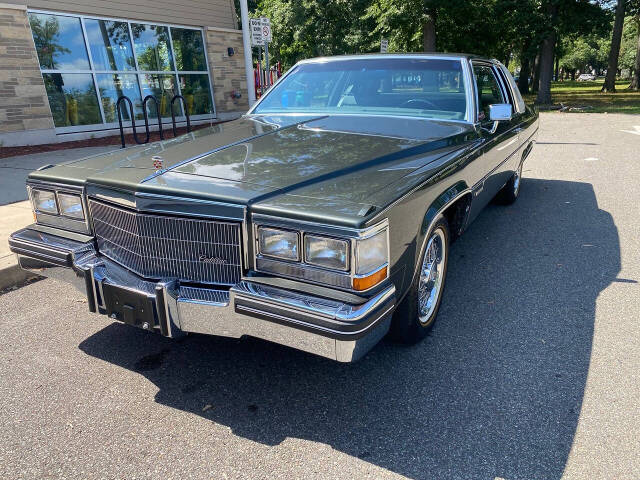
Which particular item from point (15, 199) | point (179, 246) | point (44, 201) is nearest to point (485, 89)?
point (179, 246)

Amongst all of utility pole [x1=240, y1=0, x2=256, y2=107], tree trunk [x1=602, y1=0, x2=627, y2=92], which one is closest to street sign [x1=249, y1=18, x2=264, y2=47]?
utility pole [x1=240, y1=0, x2=256, y2=107]

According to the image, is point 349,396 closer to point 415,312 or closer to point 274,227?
point 415,312

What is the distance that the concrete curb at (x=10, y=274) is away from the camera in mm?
3764

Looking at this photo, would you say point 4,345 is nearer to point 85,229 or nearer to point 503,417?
point 85,229

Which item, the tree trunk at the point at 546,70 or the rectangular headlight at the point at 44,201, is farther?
the tree trunk at the point at 546,70

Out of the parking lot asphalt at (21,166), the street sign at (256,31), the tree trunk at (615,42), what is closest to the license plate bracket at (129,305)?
the parking lot asphalt at (21,166)

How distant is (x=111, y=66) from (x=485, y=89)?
34.8 ft

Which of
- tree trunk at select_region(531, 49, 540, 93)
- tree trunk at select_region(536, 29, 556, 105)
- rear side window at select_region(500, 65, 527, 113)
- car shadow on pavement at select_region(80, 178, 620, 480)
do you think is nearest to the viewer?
car shadow on pavement at select_region(80, 178, 620, 480)

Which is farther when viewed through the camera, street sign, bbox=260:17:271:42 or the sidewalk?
street sign, bbox=260:17:271:42

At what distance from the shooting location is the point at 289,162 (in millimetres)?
2600

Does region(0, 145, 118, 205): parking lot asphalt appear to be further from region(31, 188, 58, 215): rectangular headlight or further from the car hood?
the car hood

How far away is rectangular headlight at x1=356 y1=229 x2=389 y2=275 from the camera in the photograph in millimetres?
1971

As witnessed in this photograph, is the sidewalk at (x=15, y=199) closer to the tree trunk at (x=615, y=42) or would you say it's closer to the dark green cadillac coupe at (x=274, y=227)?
the dark green cadillac coupe at (x=274, y=227)

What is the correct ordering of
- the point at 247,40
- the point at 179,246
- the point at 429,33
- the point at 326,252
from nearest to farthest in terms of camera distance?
the point at 326,252
the point at 179,246
the point at 247,40
the point at 429,33
